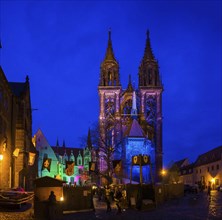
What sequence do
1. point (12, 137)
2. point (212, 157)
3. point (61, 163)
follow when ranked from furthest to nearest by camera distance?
point (61, 163) < point (212, 157) < point (12, 137)

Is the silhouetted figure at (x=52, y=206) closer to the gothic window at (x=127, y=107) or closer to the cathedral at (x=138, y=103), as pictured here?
the cathedral at (x=138, y=103)

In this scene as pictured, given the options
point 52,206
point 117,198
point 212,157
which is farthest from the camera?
point 212,157

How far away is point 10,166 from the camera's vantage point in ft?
133

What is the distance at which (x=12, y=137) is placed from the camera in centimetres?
4222

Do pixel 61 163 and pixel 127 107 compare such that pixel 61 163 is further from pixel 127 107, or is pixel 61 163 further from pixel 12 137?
pixel 12 137

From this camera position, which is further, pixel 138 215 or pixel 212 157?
pixel 212 157

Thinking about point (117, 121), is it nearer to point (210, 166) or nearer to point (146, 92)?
point (146, 92)

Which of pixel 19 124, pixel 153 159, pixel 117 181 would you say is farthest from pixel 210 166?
pixel 19 124

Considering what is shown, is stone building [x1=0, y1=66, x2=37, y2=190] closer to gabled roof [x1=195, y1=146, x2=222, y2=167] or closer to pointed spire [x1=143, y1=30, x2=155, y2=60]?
gabled roof [x1=195, y1=146, x2=222, y2=167]

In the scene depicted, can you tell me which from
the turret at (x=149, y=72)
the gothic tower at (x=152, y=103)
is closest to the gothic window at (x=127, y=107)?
the gothic tower at (x=152, y=103)

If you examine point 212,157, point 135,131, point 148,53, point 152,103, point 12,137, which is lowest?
Answer: point 12,137

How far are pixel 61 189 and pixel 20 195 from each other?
4.08 metres

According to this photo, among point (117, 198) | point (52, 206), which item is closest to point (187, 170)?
point (117, 198)

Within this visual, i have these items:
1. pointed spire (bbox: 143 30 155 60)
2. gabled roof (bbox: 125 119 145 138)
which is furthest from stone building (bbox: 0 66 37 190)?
pointed spire (bbox: 143 30 155 60)
